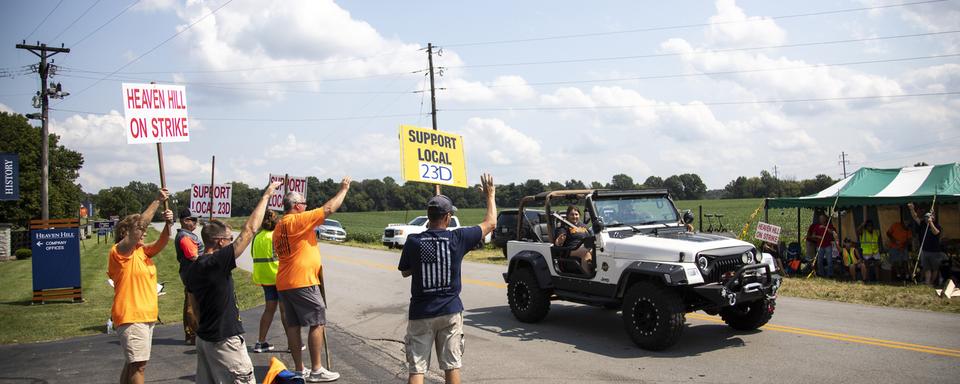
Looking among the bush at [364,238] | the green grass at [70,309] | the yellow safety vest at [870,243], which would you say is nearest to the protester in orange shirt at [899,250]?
the yellow safety vest at [870,243]

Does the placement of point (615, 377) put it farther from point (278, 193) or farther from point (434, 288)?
point (278, 193)

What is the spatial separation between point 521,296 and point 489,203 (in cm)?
523

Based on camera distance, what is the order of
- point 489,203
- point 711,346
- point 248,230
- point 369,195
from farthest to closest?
point 369,195
point 711,346
point 489,203
point 248,230

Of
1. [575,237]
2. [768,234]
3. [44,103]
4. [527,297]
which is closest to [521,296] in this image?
[527,297]

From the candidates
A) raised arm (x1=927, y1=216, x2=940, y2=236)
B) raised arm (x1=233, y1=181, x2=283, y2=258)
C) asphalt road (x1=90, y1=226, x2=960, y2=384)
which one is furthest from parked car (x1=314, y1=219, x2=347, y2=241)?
raised arm (x1=233, y1=181, x2=283, y2=258)

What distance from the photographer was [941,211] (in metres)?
15.4

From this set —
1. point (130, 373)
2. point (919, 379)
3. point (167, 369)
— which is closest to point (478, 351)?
point (167, 369)

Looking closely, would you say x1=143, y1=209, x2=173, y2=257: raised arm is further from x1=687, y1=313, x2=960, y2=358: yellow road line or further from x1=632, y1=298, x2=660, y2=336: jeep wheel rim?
x1=687, y1=313, x2=960, y2=358: yellow road line

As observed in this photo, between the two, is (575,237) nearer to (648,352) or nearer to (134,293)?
(648,352)

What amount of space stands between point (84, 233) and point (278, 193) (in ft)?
146

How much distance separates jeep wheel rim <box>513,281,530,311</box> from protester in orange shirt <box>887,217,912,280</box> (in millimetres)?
9326

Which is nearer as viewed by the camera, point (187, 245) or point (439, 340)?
point (439, 340)

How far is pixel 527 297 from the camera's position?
9617mm

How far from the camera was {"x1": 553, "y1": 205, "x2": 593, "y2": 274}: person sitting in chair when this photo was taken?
8.65 meters
